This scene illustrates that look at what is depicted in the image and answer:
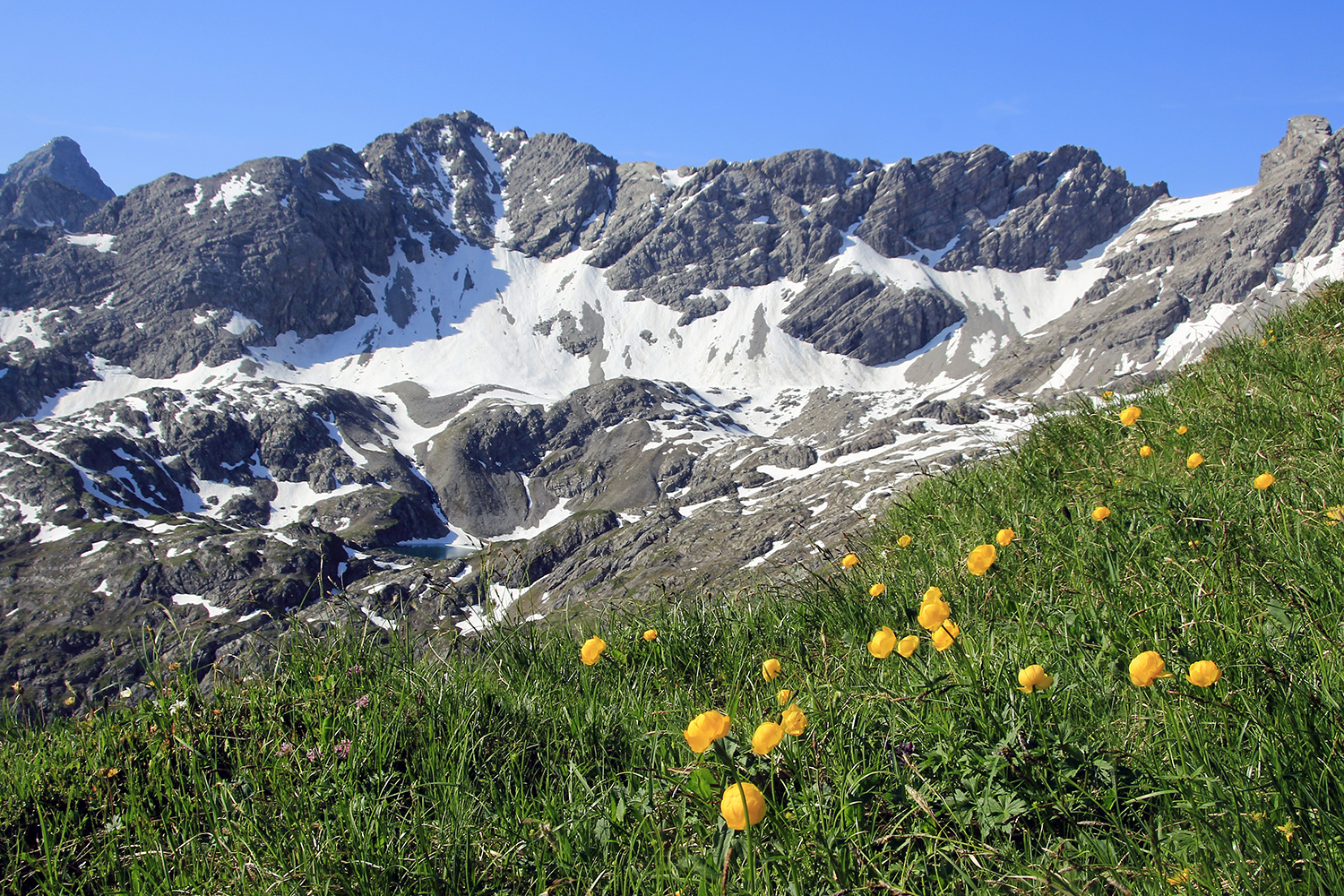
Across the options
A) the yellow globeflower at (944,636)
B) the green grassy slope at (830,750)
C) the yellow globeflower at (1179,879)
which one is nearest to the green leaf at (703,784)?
the green grassy slope at (830,750)

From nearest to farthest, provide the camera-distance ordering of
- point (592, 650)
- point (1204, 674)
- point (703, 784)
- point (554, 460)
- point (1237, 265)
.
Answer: point (1204, 674) < point (703, 784) < point (592, 650) < point (554, 460) < point (1237, 265)

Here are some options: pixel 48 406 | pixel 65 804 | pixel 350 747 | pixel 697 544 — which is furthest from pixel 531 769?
pixel 48 406

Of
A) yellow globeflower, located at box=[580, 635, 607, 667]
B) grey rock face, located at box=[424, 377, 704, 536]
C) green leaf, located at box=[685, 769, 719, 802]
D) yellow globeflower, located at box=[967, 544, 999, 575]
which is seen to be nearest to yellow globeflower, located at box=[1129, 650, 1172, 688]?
yellow globeflower, located at box=[967, 544, 999, 575]

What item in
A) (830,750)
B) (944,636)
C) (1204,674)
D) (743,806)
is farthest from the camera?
(944,636)

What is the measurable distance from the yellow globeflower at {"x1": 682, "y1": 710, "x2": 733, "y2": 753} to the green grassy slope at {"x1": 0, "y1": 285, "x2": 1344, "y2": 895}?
7.1 inches

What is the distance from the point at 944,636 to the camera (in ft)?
8.27

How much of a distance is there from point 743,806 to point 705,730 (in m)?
0.23

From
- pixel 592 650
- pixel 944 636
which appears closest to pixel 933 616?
pixel 944 636

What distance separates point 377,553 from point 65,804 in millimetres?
136380

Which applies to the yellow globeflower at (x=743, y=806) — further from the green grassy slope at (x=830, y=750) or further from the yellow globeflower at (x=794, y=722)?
the yellow globeflower at (x=794, y=722)

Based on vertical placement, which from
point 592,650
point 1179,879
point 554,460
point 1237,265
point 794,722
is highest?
point 1237,265

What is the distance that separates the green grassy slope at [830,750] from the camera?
1948 millimetres

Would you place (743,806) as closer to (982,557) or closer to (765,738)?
(765,738)

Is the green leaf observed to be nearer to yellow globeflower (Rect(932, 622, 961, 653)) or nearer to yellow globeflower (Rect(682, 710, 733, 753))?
yellow globeflower (Rect(682, 710, 733, 753))
